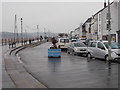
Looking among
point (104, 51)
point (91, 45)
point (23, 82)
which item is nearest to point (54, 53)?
point (91, 45)

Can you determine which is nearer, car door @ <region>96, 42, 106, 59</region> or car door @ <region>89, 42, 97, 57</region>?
car door @ <region>96, 42, 106, 59</region>

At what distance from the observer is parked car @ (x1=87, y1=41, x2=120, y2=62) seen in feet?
51.9

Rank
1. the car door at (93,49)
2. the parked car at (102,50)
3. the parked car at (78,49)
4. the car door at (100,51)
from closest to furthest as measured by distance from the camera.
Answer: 1. the parked car at (102,50)
2. the car door at (100,51)
3. the car door at (93,49)
4. the parked car at (78,49)

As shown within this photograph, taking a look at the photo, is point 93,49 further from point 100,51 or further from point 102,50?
point 102,50

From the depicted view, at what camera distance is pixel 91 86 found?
320 inches

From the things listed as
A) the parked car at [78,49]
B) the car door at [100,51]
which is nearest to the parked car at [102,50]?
the car door at [100,51]

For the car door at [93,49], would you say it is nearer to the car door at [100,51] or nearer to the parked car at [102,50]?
the parked car at [102,50]

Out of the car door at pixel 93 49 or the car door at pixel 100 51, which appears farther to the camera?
the car door at pixel 93 49

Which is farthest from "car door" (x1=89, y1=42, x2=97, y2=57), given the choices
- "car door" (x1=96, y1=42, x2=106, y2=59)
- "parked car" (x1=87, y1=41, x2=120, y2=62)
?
"car door" (x1=96, y1=42, x2=106, y2=59)

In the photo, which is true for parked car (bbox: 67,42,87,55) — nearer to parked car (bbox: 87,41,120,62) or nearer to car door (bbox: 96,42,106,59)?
parked car (bbox: 87,41,120,62)

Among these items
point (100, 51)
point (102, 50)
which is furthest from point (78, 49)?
point (102, 50)

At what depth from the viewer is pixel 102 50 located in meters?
17.1

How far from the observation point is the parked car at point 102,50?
15828mm

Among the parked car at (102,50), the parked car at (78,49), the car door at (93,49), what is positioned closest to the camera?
the parked car at (102,50)
